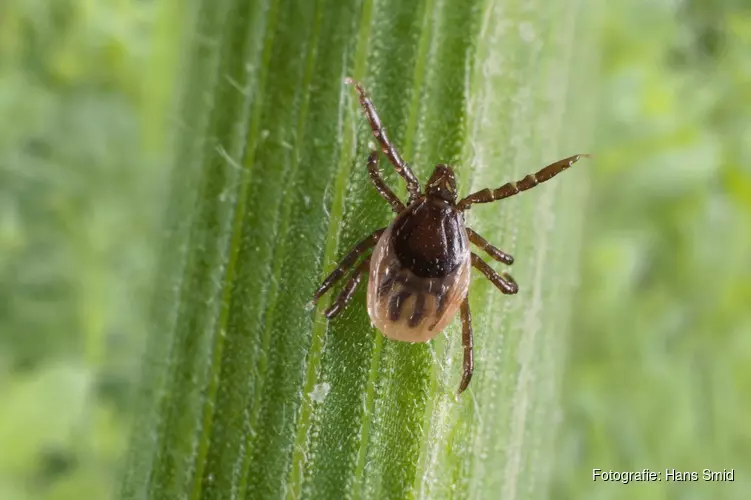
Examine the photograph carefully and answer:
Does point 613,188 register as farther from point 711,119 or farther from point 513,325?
point 513,325

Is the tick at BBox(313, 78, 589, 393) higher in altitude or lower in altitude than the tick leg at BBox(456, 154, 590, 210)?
lower

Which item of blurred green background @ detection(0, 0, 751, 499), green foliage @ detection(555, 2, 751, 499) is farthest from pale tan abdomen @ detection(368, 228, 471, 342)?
green foliage @ detection(555, 2, 751, 499)

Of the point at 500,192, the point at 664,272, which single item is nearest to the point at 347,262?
the point at 500,192

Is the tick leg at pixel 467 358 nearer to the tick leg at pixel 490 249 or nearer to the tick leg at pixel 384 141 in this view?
the tick leg at pixel 490 249

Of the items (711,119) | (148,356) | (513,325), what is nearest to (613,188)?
(711,119)

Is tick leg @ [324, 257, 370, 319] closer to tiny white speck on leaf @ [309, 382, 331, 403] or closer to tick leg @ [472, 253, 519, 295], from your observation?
tiny white speck on leaf @ [309, 382, 331, 403]

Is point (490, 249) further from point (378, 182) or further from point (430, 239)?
point (378, 182)

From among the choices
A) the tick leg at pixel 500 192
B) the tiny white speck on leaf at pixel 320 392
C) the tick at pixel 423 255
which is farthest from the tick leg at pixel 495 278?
the tiny white speck on leaf at pixel 320 392
